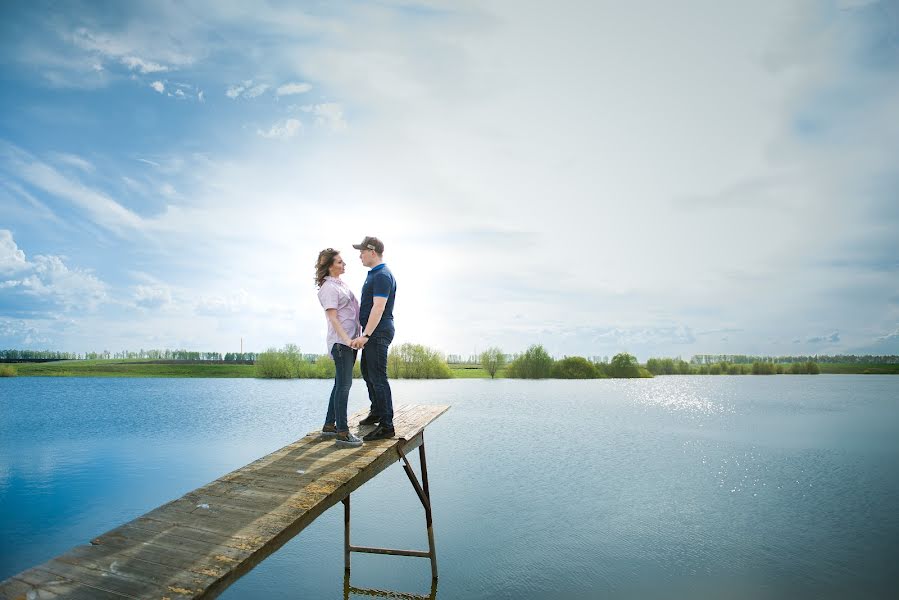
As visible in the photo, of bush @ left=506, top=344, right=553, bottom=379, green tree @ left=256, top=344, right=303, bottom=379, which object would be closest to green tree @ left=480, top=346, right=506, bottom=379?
bush @ left=506, top=344, right=553, bottom=379

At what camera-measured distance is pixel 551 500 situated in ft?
41.5

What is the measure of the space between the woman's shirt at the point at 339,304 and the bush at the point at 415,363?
47760mm

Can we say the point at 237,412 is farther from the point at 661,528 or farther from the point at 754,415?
the point at 754,415

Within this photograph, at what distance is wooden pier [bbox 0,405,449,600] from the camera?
295 cm

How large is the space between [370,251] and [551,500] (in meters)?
9.55

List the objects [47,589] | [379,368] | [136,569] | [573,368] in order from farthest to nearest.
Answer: [573,368] < [379,368] < [136,569] < [47,589]

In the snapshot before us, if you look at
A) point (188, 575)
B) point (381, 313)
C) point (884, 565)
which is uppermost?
point (381, 313)

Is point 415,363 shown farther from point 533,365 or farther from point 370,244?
point 370,244

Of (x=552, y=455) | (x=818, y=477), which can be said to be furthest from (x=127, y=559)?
(x=818, y=477)

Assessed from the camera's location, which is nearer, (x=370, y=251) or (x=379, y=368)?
(x=370, y=251)

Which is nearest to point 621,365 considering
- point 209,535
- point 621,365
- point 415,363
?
point 621,365

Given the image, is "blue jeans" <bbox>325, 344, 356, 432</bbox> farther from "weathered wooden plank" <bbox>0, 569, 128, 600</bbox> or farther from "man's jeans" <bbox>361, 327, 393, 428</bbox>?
"weathered wooden plank" <bbox>0, 569, 128, 600</bbox>

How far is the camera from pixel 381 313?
595cm

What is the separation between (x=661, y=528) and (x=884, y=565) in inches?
151
